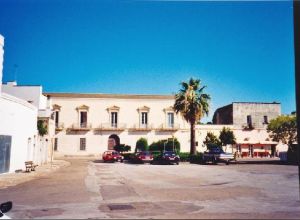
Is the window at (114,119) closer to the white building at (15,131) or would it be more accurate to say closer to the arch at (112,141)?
the arch at (112,141)

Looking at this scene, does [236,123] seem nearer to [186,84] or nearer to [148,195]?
[186,84]

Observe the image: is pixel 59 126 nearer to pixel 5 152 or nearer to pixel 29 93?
pixel 29 93

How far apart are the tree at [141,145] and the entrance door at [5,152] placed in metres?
30.6

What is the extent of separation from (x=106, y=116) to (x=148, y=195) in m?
42.9

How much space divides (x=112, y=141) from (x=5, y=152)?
113 feet

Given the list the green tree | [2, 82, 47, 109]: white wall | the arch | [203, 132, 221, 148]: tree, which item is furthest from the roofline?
the green tree

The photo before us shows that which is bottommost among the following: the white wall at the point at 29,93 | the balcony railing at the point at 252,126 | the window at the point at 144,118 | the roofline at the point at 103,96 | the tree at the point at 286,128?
the tree at the point at 286,128

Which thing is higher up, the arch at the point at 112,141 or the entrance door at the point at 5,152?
the arch at the point at 112,141

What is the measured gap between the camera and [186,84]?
129 ft

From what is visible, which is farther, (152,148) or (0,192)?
(152,148)

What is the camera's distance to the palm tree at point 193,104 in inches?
1487

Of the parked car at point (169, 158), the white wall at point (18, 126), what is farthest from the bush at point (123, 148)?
the white wall at point (18, 126)

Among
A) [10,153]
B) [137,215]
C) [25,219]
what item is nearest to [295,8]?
[137,215]

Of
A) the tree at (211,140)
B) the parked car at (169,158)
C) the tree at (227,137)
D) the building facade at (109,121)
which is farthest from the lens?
the building facade at (109,121)
